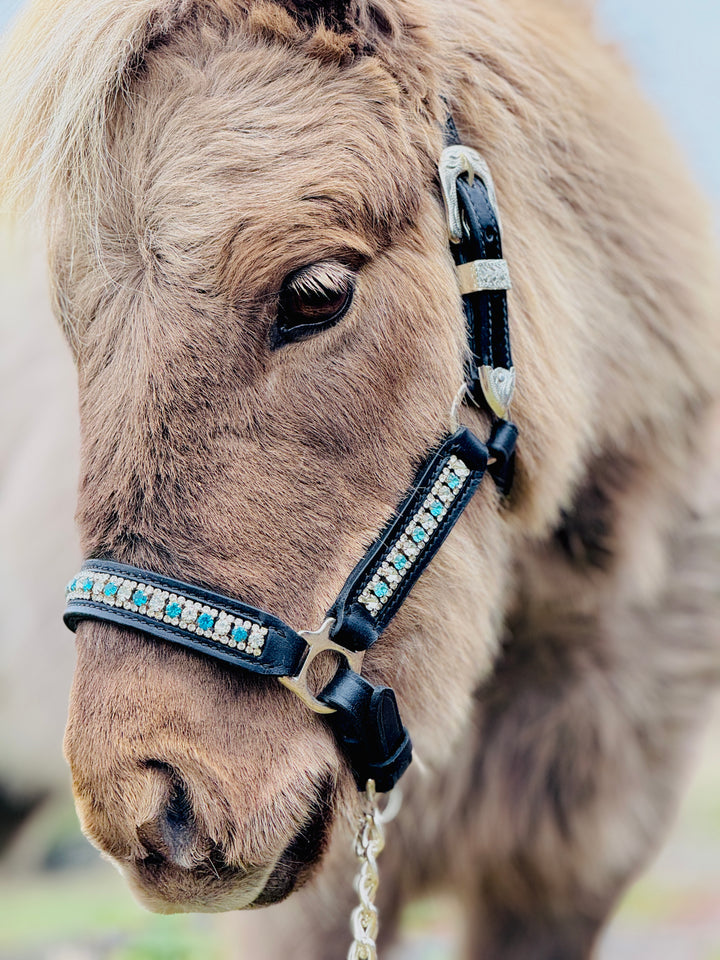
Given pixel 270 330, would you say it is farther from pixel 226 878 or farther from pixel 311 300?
pixel 226 878

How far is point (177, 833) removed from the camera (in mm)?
1262

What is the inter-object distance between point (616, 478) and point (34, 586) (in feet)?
5.45

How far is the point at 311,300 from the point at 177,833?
2.47ft

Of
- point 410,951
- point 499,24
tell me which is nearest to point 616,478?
point 499,24

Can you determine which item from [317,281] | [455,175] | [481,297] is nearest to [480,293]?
[481,297]

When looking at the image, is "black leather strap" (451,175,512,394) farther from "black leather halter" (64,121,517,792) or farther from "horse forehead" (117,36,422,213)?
"horse forehead" (117,36,422,213)

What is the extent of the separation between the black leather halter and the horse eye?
0.25m

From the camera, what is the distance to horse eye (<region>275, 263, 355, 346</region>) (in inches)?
53.1

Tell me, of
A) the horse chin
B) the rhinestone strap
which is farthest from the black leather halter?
the horse chin

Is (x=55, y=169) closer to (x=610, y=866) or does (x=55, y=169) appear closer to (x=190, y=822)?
(x=190, y=822)

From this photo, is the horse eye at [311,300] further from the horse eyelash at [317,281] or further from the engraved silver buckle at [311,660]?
the engraved silver buckle at [311,660]

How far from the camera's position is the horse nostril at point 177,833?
4.10ft

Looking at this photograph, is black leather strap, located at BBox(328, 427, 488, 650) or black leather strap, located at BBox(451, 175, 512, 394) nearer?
black leather strap, located at BBox(328, 427, 488, 650)

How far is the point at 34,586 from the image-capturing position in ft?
8.95
